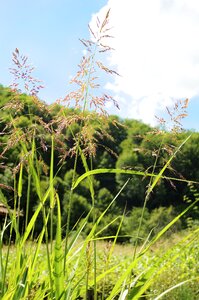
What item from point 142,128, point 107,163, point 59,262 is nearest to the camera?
point 59,262

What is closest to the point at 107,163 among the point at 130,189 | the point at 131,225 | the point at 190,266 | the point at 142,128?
the point at 130,189

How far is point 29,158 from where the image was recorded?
60.7 inches

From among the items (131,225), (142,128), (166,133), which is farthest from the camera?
(142,128)

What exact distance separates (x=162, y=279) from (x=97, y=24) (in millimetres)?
5541

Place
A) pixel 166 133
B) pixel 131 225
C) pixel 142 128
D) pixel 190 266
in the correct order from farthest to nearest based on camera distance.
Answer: pixel 142 128
pixel 131 225
pixel 190 266
pixel 166 133

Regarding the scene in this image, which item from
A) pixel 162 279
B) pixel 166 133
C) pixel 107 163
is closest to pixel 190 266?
pixel 162 279

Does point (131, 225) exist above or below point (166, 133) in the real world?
below

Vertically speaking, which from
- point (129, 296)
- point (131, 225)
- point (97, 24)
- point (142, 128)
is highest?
point (142, 128)

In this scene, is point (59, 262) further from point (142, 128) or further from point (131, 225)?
point (142, 128)

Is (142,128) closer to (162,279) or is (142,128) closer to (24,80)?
(162,279)

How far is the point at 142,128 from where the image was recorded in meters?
44.8

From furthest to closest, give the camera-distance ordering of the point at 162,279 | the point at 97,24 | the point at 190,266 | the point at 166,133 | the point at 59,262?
the point at 190,266 → the point at 162,279 → the point at 166,133 → the point at 97,24 → the point at 59,262

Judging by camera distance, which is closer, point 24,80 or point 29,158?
point 29,158

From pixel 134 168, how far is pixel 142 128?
43510 mm
